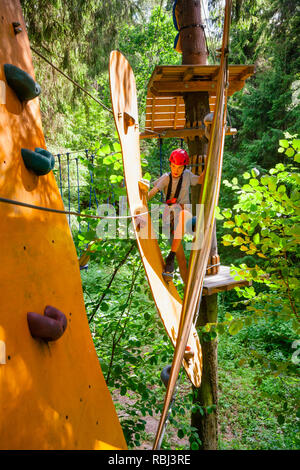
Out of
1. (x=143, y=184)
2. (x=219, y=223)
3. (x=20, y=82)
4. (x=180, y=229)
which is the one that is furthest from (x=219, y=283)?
(x=219, y=223)

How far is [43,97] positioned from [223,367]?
5216 mm

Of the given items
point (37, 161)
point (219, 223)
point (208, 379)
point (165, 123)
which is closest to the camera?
point (37, 161)

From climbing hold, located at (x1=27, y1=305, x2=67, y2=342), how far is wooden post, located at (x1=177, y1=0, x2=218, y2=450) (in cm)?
230

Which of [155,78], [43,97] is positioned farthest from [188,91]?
[43,97]

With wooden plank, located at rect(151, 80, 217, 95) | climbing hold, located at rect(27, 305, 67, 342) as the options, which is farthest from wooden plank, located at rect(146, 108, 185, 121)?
climbing hold, located at rect(27, 305, 67, 342)

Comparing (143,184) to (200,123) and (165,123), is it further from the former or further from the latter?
(165,123)

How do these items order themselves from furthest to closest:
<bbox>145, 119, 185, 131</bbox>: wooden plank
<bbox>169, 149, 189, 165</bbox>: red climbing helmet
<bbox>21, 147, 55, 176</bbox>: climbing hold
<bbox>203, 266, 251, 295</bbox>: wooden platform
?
<bbox>145, 119, 185, 131</bbox>: wooden plank → <bbox>203, 266, 251, 295</bbox>: wooden platform → <bbox>169, 149, 189, 165</bbox>: red climbing helmet → <bbox>21, 147, 55, 176</bbox>: climbing hold

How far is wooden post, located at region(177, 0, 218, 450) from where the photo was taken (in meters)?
3.18

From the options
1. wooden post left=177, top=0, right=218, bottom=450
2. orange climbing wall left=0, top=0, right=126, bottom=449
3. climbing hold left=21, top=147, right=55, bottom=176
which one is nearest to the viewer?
orange climbing wall left=0, top=0, right=126, bottom=449

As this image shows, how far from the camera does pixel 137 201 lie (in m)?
2.10

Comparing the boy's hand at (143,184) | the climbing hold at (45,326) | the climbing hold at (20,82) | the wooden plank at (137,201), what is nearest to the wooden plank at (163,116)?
the wooden plank at (137,201)

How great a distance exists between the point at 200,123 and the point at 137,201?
154 cm

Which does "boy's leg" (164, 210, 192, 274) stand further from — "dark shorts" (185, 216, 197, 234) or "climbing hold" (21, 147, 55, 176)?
"climbing hold" (21, 147, 55, 176)

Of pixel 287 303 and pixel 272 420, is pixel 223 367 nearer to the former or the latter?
pixel 272 420
